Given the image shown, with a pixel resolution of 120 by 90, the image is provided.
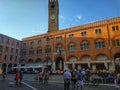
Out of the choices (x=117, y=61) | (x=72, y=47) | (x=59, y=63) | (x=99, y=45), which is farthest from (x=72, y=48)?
(x=117, y=61)

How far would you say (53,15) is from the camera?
2037 inches

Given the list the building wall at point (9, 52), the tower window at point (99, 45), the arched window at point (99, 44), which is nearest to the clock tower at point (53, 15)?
the building wall at point (9, 52)

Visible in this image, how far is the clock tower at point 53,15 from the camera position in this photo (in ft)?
161

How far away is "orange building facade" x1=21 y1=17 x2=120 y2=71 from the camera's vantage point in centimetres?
3058

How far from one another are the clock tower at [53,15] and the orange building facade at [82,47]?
7613 millimetres

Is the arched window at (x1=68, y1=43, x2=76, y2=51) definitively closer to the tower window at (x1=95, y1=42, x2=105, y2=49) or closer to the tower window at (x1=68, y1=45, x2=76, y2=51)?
the tower window at (x1=68, y1=45, x2=76, y2=51)

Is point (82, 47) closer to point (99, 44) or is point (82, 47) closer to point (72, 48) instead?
point (72, 48)

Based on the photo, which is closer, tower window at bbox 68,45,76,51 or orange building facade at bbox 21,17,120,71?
orange building facade at bbox 21,17,120,71

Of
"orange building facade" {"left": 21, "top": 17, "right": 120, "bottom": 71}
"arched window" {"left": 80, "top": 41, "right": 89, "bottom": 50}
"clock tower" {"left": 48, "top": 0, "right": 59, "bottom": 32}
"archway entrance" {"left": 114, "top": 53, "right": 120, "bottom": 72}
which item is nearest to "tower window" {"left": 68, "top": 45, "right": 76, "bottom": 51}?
"orange building facade" {"left": 21, "top": 17, "right": 120, "bottom": 71}

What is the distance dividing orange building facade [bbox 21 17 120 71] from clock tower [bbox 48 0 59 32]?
7613 mm

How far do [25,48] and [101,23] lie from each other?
26154 millimetres

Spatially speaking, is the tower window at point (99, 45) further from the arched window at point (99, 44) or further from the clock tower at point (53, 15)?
the clock tower at point (53, 15)

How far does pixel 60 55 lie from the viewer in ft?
123

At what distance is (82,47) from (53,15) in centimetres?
2199
